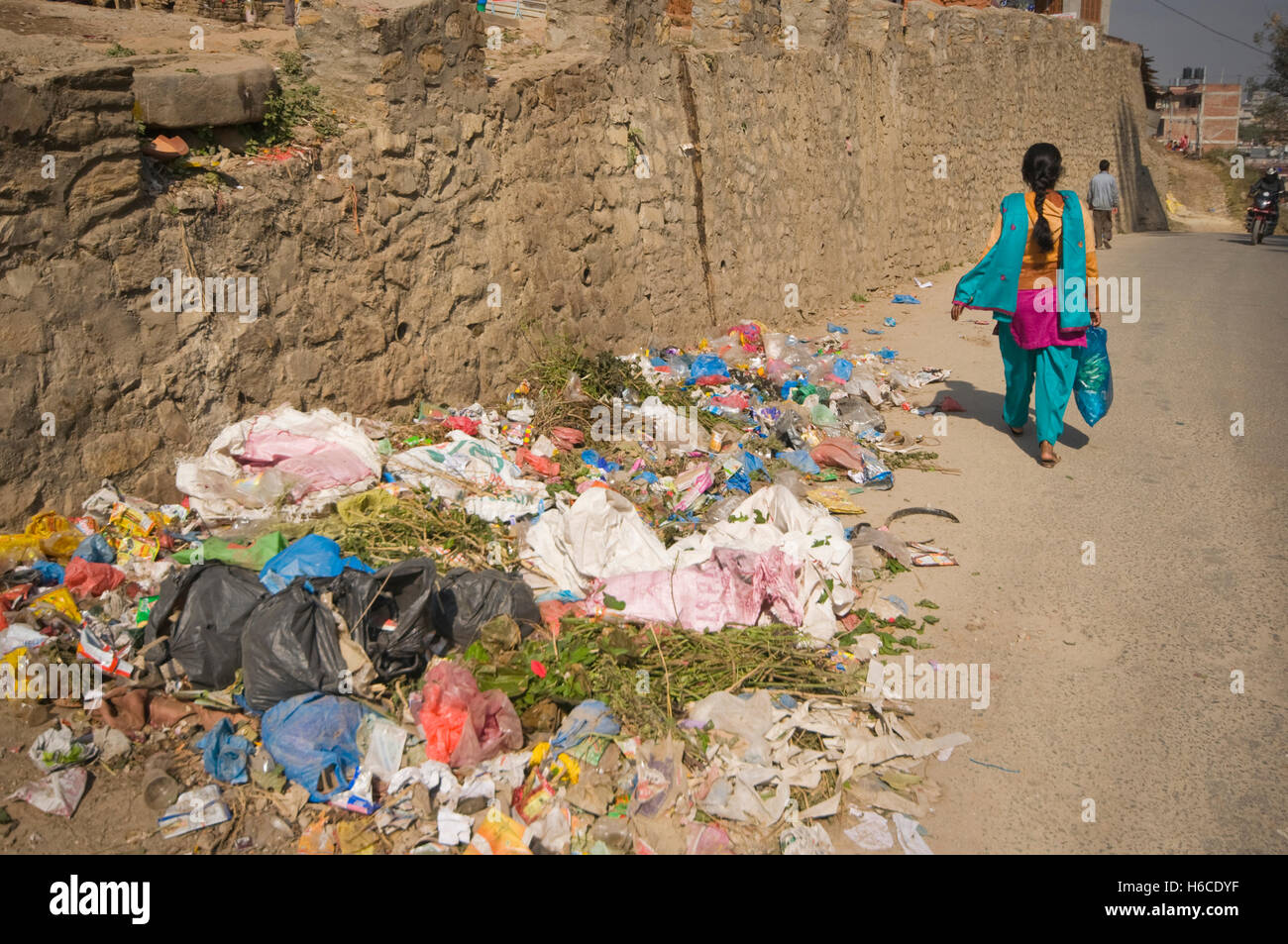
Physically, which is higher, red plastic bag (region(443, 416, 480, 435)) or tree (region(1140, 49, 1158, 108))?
tree (region(1140, 49, 1158, 108))

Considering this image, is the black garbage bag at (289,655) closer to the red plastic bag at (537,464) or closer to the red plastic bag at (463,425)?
the red plastic bag at (537,464)

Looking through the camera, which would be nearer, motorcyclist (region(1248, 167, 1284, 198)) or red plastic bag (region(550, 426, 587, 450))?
red plastic bag (region(550, 426, 587, 450))

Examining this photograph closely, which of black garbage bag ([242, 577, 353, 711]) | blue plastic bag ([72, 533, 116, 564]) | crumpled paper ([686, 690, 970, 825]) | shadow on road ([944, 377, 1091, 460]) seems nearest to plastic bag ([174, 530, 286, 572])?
blue plastic bag ([72, 533, 116, 564])

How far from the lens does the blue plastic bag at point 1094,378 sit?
5.96 metres

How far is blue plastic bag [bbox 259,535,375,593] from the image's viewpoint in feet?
12.1

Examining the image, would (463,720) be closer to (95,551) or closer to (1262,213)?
(95,551)

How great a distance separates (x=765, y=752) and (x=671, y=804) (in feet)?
1.39

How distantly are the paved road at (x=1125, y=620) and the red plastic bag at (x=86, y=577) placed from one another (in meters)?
3.25

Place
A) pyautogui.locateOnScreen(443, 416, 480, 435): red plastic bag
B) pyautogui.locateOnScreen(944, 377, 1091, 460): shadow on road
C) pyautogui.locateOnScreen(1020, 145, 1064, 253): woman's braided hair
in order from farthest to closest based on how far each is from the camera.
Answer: pyautogui.locateOnScreen(944, 377, 1091, 460): shadow on road → pyautogui.locateOnScreen(1020, 145, 1064, 253): woman's braided hair → pyautogui.locateOnScreen(443, 416, 480, 435): red plastic bag

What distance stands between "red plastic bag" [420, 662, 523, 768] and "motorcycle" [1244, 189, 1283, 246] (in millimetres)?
19163

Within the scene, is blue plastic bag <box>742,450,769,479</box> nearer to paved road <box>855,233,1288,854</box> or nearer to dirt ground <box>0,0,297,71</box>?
paved road <box>855,233,1288,854</box>

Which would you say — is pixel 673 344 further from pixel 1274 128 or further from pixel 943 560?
pixel 1274 128

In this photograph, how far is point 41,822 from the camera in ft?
9.46

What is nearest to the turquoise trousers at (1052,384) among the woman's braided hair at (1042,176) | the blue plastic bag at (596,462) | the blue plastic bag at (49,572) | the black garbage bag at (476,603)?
the woman's braided hair at (1042,176)
